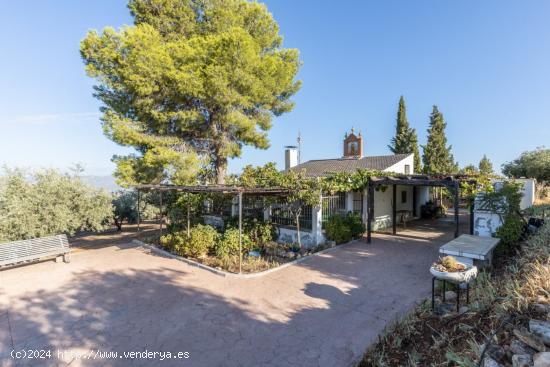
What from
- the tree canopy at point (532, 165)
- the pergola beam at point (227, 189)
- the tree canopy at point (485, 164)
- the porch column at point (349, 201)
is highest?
the tree canopy at point (485, 164)

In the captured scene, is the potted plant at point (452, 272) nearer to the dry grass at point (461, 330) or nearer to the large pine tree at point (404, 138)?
the dry grass at point (461, 330)

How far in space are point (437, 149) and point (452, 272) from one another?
27.5 metres

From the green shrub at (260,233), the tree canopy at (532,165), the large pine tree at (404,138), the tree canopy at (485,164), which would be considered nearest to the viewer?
the green shrub at (260,233)

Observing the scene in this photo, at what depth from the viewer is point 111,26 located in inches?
426

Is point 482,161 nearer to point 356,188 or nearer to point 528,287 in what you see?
point 356,188

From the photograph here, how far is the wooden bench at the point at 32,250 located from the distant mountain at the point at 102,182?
3.40 metres

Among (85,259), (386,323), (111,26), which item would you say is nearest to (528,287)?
(386,323)

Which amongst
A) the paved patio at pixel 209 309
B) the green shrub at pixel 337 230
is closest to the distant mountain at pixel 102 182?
the paved patio at pixel 209 309

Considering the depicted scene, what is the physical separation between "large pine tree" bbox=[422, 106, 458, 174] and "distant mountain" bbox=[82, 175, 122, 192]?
2767 centimetres

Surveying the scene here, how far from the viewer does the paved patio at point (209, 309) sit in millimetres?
4227

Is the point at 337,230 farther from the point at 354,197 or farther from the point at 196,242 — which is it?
the point at 196,242

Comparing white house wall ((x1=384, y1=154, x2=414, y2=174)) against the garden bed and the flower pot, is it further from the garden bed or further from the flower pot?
the flower pot

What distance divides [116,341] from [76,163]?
10.3 m

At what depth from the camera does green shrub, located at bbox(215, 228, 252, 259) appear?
29.7 ft
